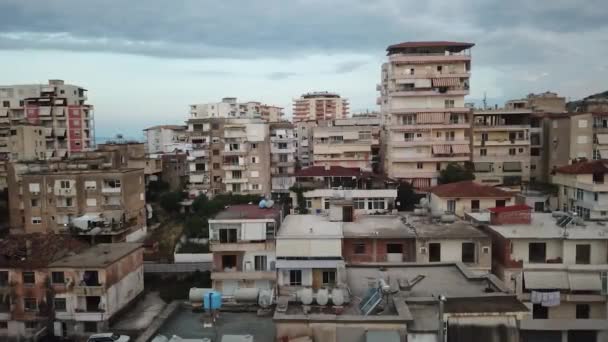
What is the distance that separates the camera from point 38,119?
75.8 metres

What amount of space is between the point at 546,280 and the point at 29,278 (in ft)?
95.6

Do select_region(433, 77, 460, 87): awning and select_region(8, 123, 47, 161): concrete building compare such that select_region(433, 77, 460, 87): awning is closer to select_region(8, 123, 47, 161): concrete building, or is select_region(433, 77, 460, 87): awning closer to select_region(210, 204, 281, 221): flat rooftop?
select_region(210, 204, 281, 221): flat rooftop

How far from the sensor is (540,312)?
27.0 metres

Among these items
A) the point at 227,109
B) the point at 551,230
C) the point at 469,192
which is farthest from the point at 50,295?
the point at 227,109

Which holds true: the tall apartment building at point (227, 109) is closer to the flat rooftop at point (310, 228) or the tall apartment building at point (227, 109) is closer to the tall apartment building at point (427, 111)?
the tall apartment building at point (427, 111)

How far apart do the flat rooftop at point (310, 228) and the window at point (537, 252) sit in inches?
370

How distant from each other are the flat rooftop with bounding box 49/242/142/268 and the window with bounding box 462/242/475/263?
21.0m

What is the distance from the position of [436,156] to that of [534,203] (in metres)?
12.0

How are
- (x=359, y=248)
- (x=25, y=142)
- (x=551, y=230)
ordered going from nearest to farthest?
(x=359, y=248), (x=551, y=230), (x=25, y=142)

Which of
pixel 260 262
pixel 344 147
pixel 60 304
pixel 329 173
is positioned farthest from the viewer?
pixel 344 147

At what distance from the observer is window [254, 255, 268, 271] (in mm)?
31739

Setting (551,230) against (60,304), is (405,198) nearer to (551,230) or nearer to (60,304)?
(551,230)

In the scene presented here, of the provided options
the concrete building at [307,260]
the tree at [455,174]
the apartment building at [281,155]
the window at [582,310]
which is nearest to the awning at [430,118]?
the tree at [455,174]

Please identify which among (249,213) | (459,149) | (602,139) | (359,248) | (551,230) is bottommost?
(359,248)
